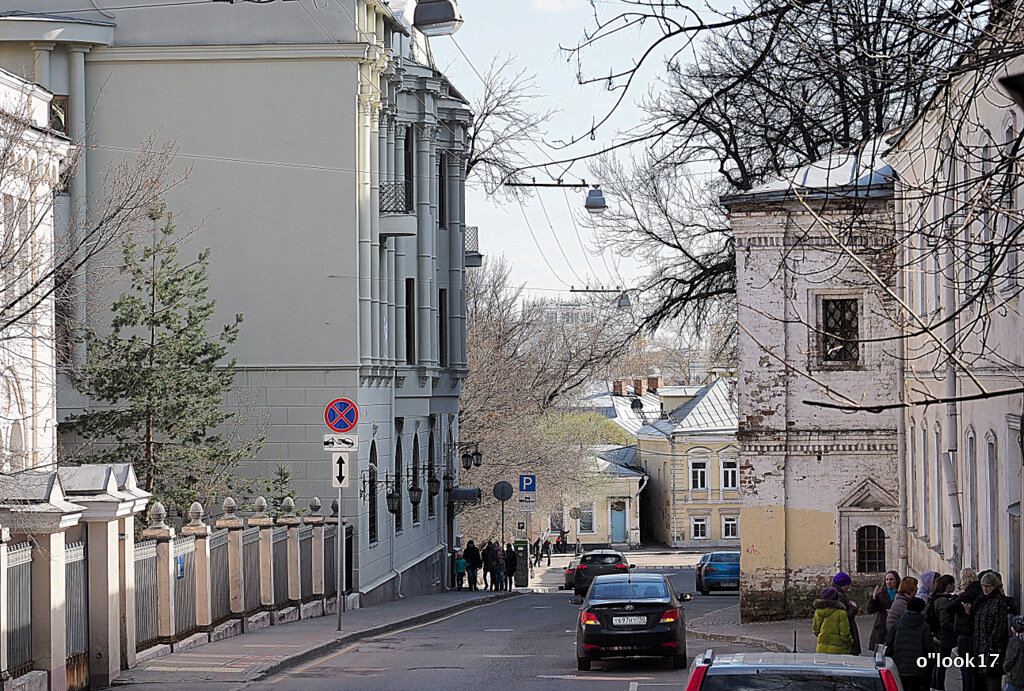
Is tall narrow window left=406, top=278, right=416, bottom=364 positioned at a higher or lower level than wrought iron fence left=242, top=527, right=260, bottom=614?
higher

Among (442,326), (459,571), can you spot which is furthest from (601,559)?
(442,326)

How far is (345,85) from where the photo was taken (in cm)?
3155

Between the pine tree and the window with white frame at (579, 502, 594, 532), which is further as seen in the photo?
the window with white frame at (579, 502, 594, 532)

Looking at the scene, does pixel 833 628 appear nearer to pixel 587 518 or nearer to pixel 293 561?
pixel 293 561

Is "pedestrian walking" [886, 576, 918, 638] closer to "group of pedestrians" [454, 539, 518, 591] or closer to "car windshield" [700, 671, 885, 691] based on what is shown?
"car windshield" [700, 671, 885, 691]

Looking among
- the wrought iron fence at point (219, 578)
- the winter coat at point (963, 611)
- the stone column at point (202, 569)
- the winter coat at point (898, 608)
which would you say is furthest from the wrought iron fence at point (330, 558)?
the winter coat at point (963, 611)

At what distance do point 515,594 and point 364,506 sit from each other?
11.3 metres

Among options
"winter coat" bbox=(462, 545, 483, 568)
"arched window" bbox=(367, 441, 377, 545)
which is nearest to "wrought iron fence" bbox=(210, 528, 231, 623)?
"arched window" bbox=(367, 441, 377, 545)

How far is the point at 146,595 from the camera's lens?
18016 millimetres

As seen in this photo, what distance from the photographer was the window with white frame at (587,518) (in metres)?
97.7

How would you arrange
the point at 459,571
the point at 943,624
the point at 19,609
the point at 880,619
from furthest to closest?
the point at 459,571
the point at 880,619
the point at 943,624
the point at 19,609

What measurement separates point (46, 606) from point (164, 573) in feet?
12.9

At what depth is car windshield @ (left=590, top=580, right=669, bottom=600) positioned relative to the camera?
61.6 feet

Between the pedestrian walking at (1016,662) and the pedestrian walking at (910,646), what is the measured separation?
4.87 feet
